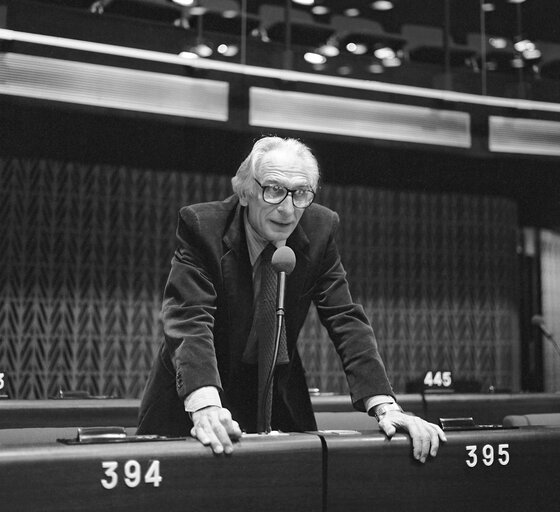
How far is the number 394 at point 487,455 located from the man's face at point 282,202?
690 millimetres

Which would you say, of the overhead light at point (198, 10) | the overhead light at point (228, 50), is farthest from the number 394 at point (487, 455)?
the overhead light at point (198, 10)

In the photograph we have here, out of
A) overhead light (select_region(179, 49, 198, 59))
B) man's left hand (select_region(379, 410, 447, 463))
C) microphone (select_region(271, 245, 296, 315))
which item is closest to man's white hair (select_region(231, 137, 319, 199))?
microphone (select_region(271, 245, 296, 315))

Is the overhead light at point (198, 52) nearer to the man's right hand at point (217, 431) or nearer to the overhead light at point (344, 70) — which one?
the overhead light at point (344, 70)

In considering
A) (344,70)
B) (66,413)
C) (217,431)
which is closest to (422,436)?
(217,431)

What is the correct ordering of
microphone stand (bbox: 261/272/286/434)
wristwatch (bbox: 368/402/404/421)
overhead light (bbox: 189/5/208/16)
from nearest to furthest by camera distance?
microphone stand (bbox: 261/272/286/434), wristwatch (bbox: 368/402/404/421), overhead light (bbox: 189/5/208/16)

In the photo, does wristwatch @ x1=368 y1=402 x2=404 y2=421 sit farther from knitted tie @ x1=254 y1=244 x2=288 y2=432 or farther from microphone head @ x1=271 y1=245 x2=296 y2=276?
microphone head @ x1=271 y1=245 x2=296 y2=276

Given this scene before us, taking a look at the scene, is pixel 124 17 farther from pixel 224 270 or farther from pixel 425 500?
pixel 425 500

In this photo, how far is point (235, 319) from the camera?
182 cm

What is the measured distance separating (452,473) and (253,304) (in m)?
0.65

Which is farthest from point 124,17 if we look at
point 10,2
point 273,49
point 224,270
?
point 224,270

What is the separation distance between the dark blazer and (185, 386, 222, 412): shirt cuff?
18 cm

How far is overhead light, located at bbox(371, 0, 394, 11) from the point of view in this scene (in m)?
5.87

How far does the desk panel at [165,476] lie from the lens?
1.10m

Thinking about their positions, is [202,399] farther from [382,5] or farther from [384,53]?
[384,53]
